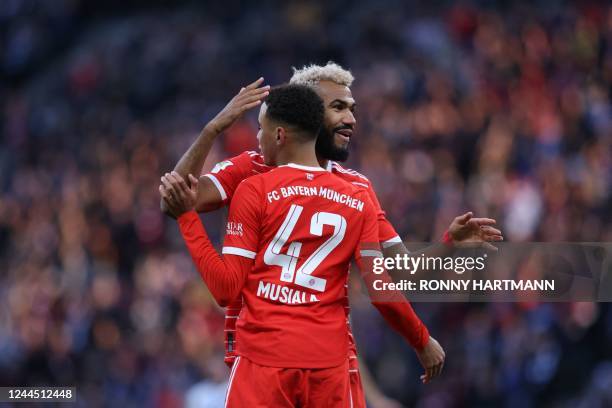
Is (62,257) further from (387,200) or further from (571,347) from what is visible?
(571,347)

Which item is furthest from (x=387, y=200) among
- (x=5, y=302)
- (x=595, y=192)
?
(x=5, y=302)

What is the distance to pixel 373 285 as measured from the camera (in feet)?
16.0

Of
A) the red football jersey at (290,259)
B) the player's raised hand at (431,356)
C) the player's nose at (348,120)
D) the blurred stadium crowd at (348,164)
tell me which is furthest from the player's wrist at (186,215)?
the blurred stadium crowd at (348,164)

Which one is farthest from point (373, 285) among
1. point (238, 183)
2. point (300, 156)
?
point (238, 183)

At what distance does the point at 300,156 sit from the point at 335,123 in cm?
61

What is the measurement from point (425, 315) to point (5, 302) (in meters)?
5.20

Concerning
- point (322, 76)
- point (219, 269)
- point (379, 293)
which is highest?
point (322, 76)

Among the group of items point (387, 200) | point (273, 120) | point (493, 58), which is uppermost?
point (493, 58)

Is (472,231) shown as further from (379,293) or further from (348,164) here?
(348,164)

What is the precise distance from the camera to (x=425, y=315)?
9.66 m

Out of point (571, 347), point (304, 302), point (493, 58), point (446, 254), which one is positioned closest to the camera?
point (304, 302)

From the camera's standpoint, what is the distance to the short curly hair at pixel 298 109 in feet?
16.0

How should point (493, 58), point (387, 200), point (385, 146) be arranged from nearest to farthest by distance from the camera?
1. point (387, 200)
2. point (385, 146)
3. point (493, 58)

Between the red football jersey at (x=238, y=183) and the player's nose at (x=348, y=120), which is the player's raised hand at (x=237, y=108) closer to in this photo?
the red football jersey at (x=238, y=183)
